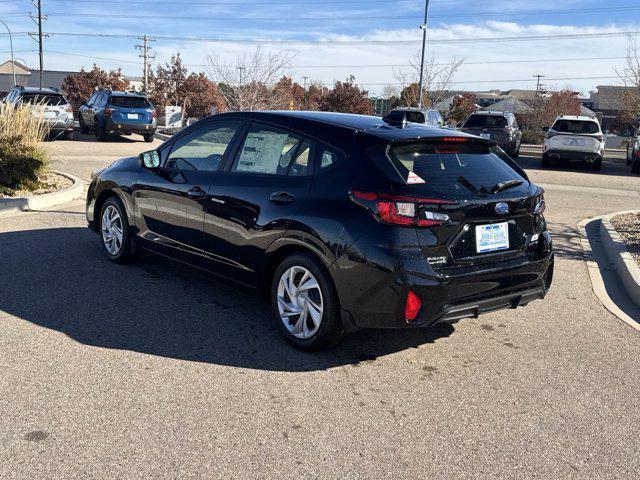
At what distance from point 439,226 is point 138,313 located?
2.60m

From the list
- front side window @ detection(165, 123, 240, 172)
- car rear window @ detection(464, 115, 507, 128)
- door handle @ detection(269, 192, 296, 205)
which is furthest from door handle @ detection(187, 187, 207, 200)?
car rear window @ detection(464, 115, 507, 128)

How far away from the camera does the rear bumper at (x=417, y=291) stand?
155 inches

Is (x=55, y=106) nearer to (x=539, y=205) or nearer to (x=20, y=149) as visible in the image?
(x=20, y=149)

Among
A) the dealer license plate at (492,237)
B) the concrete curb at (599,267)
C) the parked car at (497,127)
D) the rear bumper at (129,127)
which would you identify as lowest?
the concrete curb at (599,267)

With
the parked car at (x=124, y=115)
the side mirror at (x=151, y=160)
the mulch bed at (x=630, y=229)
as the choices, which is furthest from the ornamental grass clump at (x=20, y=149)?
the parked car at (x=124, y=115)

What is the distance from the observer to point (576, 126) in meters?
20.0

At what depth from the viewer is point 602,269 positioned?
7.29m

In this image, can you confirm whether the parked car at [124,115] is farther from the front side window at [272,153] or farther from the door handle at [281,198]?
the door handle at [281,198]

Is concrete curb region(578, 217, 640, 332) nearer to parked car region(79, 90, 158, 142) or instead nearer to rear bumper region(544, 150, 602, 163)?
rear bumper region(544, 150, 602, 163)

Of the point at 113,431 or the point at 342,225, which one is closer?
the point at 113,431

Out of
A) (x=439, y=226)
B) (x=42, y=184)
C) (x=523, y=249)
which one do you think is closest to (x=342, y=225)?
(x=439, y=226)

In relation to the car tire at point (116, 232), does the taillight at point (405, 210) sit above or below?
above

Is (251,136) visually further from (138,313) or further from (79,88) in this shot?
(79,88)

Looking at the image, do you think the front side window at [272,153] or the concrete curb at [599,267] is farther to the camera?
the concrete curb at [599,267]
